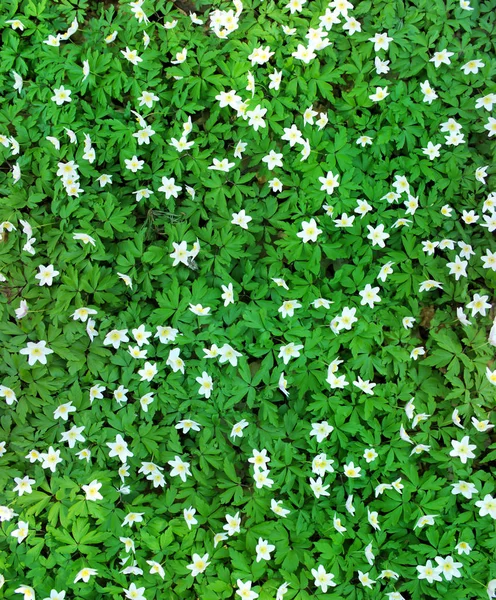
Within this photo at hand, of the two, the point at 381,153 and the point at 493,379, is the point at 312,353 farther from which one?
the point at 381,153

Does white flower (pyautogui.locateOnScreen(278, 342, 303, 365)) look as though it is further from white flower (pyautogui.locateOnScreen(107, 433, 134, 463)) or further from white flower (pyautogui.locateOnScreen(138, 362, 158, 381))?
white flower (pyautogui.locateOnScreen(107, 433, 134, 463))

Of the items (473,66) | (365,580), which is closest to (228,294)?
(365,580)

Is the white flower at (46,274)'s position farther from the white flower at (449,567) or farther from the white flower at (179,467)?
the white flower at (449,567)

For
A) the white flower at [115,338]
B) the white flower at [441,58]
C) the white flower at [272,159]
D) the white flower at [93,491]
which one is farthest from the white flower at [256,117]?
the white flower at [93,491]

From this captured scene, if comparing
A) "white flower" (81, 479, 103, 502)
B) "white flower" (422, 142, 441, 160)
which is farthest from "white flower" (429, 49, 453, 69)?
"white flower" (81, 479, 103, 502)

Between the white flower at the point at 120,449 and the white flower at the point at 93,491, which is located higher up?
the white flower at the point at 120,449

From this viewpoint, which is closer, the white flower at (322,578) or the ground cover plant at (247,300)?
the white flower at (322,578)

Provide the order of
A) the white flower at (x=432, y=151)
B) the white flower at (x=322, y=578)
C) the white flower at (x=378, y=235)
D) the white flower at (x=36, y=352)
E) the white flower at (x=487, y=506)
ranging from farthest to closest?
the white flower at (x=432, y=151)
the white flower at (x=378, y=235)
the white flower at (x=36, y=352)
the white flower at (x=487, y=506)
the white flower at (x=322, y=578)

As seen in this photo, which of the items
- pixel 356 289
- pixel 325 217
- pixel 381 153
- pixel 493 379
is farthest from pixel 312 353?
pixel 381 153
